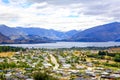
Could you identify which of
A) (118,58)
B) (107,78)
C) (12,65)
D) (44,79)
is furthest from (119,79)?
(118,58)

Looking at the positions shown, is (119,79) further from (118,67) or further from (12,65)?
(12,65)

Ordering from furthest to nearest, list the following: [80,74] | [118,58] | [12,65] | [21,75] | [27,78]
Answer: [118,58]
[12,65]
[80,74]
[21,75]
[27,78]

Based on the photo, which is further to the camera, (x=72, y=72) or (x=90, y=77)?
(x=72, y=72)

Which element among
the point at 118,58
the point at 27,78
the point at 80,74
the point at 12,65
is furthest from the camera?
the point at 118,58

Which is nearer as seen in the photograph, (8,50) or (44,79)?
(44,79)

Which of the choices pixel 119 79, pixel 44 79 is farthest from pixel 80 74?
pixel 44 79

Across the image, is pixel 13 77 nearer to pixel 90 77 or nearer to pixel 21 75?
pixel 21 75

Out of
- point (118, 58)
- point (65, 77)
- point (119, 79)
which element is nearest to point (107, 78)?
point (119, 79)

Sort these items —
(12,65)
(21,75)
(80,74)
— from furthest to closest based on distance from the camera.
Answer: (12,65) → (80,74) → (21,75)

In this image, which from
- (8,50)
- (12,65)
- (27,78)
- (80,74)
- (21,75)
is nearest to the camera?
(27,78)
